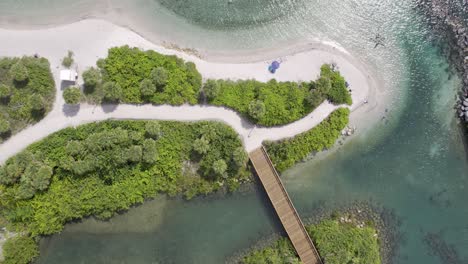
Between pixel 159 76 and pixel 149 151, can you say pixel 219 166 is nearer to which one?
pixel 149 151

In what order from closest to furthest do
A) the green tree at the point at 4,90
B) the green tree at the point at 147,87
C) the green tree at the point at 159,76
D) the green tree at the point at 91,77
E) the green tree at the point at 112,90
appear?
1. the green tree at the point at 4,90
2. the green tree at the point at 91,77
3. the green tree at the point at 112,90
4. the green tree at the point at 147,87
5. the green tree at the point at 159,76

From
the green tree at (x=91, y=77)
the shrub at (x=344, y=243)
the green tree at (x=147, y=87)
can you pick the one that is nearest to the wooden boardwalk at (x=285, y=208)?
the shrub at (x=344, y=243)

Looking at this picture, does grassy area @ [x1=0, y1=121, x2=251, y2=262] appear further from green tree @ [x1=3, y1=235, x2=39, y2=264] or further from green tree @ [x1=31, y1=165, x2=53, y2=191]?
green tree @ [x1=3, y1=235, x2=39, y2=264]

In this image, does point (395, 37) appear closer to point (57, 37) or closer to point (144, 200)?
point (144, 200)

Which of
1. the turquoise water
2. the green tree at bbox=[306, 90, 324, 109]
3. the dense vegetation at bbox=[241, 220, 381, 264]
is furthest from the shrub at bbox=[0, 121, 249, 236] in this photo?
the dense vegetation at bbox=[241, 220, 381, 264]

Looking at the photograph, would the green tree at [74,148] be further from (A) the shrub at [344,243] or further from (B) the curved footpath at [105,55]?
(A) the shrub at [344,243]

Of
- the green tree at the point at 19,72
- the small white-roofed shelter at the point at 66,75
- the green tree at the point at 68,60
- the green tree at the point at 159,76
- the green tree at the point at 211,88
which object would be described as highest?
the green tree at the point at 68,60

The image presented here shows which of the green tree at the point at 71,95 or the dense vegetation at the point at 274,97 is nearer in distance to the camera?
the green tree at the point at 71,95
